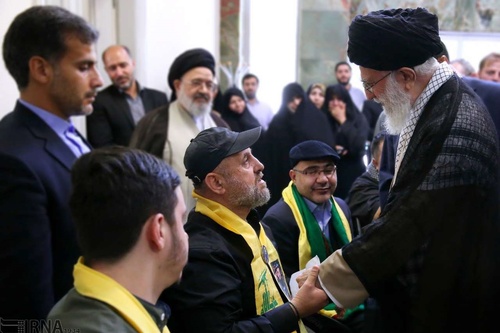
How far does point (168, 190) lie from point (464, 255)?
1003mm

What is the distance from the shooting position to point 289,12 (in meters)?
9.61

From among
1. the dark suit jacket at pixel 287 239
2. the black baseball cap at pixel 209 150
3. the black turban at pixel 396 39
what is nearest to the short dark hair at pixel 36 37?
the black baseball cap at pixel 209 150

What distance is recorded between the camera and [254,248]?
204 centimetres

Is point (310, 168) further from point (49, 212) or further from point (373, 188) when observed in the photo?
point (49, 212)

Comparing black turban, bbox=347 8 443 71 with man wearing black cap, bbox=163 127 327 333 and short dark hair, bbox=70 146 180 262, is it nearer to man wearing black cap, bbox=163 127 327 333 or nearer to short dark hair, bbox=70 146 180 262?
man wearing black cap, bbox=163 127 327 333

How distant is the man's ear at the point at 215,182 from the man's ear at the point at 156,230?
0.77 metres

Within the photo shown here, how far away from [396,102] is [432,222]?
17.5 inches

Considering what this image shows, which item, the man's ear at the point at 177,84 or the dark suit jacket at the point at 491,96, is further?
the man's ear at the point at 177,84

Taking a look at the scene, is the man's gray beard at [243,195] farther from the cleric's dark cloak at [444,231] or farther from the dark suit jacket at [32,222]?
the dark suit jacket at [32,222]

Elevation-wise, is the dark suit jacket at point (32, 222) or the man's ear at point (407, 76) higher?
the man's ear at point (407, 76)

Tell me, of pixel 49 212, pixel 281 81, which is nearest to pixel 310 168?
pixel 49 212

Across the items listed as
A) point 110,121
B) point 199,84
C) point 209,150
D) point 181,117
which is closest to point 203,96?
point 199,84

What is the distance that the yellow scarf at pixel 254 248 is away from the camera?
1.99 meters

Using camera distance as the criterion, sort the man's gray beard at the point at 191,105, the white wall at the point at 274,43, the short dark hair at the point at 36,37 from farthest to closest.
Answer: the white wall at the point at 274,43 < the man's gray beard at the point at 191,105 < the short dark hair at the point at 36,37
